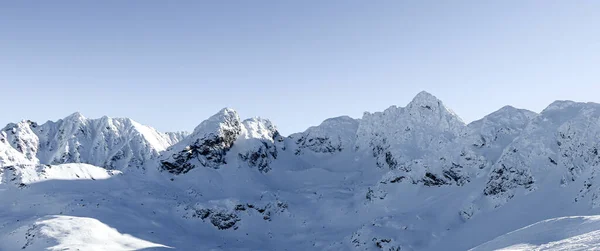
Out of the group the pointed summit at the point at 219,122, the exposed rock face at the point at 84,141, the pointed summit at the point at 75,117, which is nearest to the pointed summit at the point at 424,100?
the pointed summit at the point at 219,122

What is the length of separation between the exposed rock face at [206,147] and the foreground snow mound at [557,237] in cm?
7098

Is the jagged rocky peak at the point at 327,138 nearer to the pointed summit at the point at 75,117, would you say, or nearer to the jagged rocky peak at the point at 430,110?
the jagged rocky peak at the point at 430,110

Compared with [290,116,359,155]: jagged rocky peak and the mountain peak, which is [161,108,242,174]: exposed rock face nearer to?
[290,116,359,155]: jagged rocky peak

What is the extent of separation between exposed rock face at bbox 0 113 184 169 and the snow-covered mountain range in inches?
2162

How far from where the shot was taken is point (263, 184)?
84625mm

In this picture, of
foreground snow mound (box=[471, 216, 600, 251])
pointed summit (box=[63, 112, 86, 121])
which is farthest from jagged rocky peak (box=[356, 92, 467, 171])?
pointed summit (box=[63, 112, 86, 121])

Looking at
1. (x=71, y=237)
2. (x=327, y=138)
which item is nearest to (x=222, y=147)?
(x=327, y=138)

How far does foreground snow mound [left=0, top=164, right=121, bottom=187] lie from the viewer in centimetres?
5853

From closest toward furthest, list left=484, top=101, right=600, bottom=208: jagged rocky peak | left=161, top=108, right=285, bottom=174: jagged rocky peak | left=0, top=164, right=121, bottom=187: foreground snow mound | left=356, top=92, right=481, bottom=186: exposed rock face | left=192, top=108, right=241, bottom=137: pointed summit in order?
left=484, top=101, right=600, bottom=208: jagged rocky peak → left=0, top=164, right=121, bottom=187: foreground snow mound → left=356, top=92, right=481, bottom=186: exposed rock face → left=161, top=108, right=285, bottom=174: jagged rocky peak → left=192, top=108, right=241, bottom=137: pointed summit

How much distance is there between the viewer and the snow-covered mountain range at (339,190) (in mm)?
49969

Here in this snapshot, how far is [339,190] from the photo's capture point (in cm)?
8356

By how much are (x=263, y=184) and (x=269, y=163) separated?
12158mm

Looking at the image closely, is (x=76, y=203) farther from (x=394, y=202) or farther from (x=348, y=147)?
(x=348, y=147)

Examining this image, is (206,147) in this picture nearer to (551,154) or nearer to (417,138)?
(417,138)
